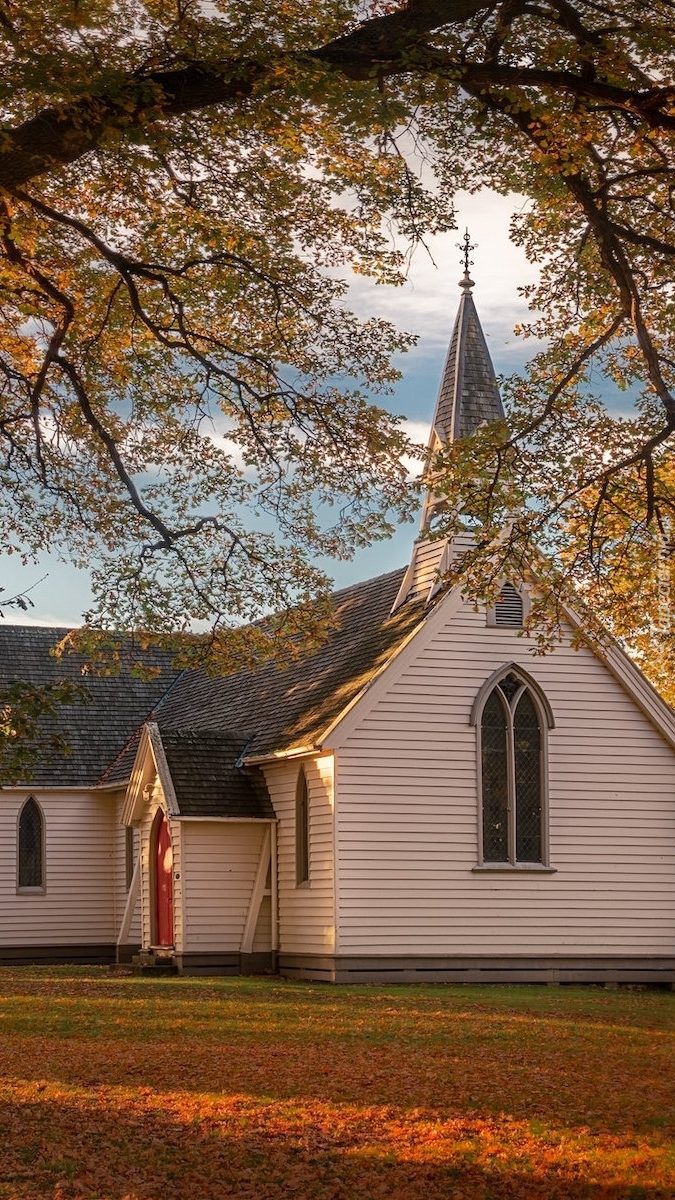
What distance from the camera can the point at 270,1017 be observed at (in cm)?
1927

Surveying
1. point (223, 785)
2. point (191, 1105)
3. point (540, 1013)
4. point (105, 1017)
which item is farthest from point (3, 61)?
point (223, 785)

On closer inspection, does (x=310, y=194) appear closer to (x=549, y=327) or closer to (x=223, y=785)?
(x=549, y=327)

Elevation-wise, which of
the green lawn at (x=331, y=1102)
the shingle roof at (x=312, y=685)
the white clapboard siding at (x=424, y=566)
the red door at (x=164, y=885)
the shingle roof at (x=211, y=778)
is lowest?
the green lawn at (x=331, y=1102)

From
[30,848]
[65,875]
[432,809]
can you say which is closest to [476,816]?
[432,809]

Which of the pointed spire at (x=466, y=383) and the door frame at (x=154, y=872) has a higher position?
the pointed spire at (x=466, y=383)

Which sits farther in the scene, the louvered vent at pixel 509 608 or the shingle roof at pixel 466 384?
the shingle roof at pixel 466 384

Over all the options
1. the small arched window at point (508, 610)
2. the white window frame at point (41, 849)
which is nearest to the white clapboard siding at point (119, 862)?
the white window frame at point (41, 849)

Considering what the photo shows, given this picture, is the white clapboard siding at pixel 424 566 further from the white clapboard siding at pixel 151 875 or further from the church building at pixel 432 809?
the white clapboard siding at pixel 151 875

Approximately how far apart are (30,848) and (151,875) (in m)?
5.69

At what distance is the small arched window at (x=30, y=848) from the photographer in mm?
35344

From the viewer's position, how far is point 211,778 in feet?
95.9

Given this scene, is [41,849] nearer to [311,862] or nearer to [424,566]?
[311,862]

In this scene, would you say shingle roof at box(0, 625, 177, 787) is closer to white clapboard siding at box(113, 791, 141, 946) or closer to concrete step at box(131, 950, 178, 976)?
white clapboard siding at box(113, 791, 141, 946)

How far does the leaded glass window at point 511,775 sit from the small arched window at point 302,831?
3216mm
